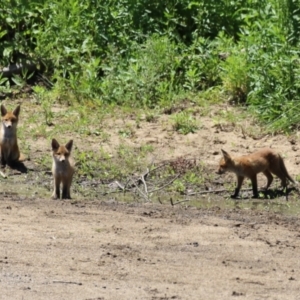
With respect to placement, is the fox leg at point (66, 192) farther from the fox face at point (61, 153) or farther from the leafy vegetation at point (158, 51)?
the leafy vegetation at point (158, 51)

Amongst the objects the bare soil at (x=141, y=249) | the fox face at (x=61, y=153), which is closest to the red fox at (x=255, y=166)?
the bare soil at (x=141, y=249)

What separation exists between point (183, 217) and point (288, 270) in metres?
2.29

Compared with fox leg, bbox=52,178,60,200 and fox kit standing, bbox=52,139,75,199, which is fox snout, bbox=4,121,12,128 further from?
fox leg, bbox=52,178,60,200

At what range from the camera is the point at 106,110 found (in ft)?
51.6

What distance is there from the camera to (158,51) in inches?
643

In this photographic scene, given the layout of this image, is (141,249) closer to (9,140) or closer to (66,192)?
(66,192)

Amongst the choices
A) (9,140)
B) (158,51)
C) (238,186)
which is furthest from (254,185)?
(158,51)

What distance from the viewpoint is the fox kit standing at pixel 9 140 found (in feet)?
45.8

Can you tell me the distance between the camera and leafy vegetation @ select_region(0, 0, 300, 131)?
1521 cm

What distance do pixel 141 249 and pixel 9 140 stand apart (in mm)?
5062

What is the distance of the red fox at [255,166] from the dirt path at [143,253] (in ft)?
4.21

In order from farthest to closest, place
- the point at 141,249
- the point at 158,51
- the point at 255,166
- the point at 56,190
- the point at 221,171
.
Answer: the point at 158,51, the point at 221,171, the point at 255,166, the point at 56,190, the point at 141,249

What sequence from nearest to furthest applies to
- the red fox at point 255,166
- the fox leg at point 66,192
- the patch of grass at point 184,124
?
the fox leg at point 66,192
the red fox at point 255,166
the patch of grass at point 184,124

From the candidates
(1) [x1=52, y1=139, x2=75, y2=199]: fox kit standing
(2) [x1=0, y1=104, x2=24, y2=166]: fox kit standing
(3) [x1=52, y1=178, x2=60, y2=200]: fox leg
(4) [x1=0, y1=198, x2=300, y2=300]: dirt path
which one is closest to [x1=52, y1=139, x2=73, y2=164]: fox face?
(1) [x1=52, y1=139, x2=75, y2=199]: fox kit standing
